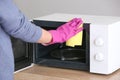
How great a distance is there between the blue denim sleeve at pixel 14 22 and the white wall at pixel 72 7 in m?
1.10

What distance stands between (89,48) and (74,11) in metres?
0.99

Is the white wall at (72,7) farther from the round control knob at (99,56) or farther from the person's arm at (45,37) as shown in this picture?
the person's arm at (45,37)

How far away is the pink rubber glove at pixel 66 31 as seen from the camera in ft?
3.84

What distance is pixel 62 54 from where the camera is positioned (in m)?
1.41

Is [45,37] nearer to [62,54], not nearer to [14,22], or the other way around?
[14,22]

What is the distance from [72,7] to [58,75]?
1.04 meters

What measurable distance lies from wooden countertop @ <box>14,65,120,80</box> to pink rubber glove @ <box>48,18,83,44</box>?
16cm

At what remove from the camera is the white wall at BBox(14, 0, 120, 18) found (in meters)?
2.05

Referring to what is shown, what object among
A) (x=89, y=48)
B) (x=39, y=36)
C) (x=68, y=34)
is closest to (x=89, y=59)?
(x=89, y=48)

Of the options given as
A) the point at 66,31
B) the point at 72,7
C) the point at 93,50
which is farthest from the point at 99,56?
the point at 72,7

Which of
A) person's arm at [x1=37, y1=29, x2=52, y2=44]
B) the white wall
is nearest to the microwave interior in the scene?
person's arm at [x1=37, y1=29, x2=52, y2=44]

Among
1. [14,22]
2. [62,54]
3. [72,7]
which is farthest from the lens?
[72,7]

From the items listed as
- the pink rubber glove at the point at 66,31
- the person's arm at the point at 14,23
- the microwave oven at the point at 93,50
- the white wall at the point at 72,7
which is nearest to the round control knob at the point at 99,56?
the microwave oven at the point at 93,50

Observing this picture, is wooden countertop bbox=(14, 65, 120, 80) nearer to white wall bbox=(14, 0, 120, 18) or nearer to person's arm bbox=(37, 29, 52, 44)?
person's arm bbox=(37, 29, 52, 44)
